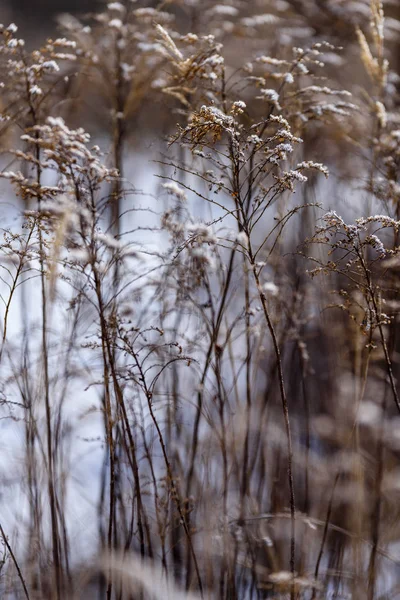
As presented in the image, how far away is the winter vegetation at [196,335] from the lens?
1632mm

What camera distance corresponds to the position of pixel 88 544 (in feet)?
7.82

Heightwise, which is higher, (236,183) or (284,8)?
(284,8)

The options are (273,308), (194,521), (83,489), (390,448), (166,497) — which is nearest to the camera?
(166,497)

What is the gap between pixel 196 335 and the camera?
2.31 m

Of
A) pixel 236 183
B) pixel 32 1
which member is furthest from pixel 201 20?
pixel 32 1

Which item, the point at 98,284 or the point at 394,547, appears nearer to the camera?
the point at 98,284

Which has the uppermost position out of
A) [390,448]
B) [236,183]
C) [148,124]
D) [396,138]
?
[148,124]

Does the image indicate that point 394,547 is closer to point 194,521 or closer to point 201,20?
point 194,521

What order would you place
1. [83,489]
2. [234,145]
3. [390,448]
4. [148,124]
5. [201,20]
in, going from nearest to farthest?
1. [234,145]
2. [83,489]
3. [201,20]
4. [390,448]
5. [148,124]

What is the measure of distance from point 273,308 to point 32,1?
207 inches

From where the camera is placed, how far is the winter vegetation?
5.35ft

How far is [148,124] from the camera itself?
5.18 m

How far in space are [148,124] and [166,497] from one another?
12.9ft

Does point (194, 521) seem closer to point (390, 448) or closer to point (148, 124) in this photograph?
point (390, 448)
